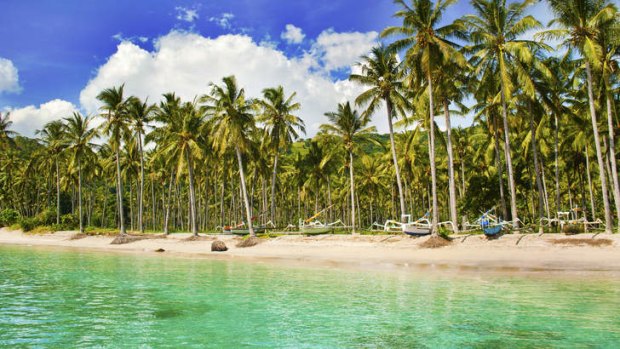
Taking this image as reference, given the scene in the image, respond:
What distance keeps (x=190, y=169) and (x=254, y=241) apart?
1149 cm

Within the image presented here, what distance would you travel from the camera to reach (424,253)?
939 inches

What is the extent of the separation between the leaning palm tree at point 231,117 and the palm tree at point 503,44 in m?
18.6

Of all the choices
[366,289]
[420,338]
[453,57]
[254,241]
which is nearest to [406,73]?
[453,57]

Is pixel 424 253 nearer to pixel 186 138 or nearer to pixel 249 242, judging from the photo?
pixel 249 242

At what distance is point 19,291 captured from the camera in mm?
14406

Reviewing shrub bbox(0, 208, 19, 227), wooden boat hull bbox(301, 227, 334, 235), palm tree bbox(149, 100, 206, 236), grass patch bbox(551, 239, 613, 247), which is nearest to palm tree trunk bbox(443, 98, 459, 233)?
grass patch bbox(551, 239, 613, 247)

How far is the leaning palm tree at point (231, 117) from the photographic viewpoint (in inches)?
1395

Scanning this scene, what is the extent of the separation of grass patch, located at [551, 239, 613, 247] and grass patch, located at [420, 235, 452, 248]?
5.46 m

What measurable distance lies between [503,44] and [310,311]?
2277 cm

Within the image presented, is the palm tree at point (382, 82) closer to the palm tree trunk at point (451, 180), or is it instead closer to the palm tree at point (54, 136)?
the palm tree trunk at point (451, 180)

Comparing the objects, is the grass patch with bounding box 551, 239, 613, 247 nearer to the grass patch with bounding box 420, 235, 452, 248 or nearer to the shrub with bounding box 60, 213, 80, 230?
the grass patch with bounding box 420, 235, 452, 248

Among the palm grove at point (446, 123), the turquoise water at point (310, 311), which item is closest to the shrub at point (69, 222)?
the palm grove at point (446, 123)

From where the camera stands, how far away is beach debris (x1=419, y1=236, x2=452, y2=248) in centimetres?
2472

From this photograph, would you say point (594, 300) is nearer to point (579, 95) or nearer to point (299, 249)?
point (299, 249)
